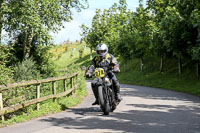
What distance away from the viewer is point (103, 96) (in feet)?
31.0

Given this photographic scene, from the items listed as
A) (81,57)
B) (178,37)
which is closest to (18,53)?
(178,37)

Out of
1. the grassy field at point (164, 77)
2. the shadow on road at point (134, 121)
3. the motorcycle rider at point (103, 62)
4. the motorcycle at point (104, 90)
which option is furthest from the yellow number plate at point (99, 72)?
the grassy field at point (164, 77)

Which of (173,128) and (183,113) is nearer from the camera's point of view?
(173,128)

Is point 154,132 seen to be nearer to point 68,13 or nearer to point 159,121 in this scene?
point 159,121

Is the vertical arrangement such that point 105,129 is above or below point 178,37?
below

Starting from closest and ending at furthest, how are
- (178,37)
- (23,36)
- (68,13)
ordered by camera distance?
1. (178,37)
2. (23,36)
3. (68,13)

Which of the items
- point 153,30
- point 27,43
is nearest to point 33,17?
point 27,43

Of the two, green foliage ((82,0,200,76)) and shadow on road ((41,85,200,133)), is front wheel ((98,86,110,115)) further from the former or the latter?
green foliage ((82,0,200,76))

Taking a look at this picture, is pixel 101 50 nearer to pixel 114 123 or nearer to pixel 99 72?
pixel 99 72

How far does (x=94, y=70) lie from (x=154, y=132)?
325 cm

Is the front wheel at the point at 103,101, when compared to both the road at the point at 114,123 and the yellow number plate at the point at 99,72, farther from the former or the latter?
the yellow number plate at the point at 99,72

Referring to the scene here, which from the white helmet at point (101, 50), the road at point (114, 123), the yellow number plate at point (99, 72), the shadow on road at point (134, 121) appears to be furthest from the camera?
the white helmet at point (101, 50)

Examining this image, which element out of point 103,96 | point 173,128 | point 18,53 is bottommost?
point 173,128

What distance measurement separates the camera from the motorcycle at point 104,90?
9.30 m
